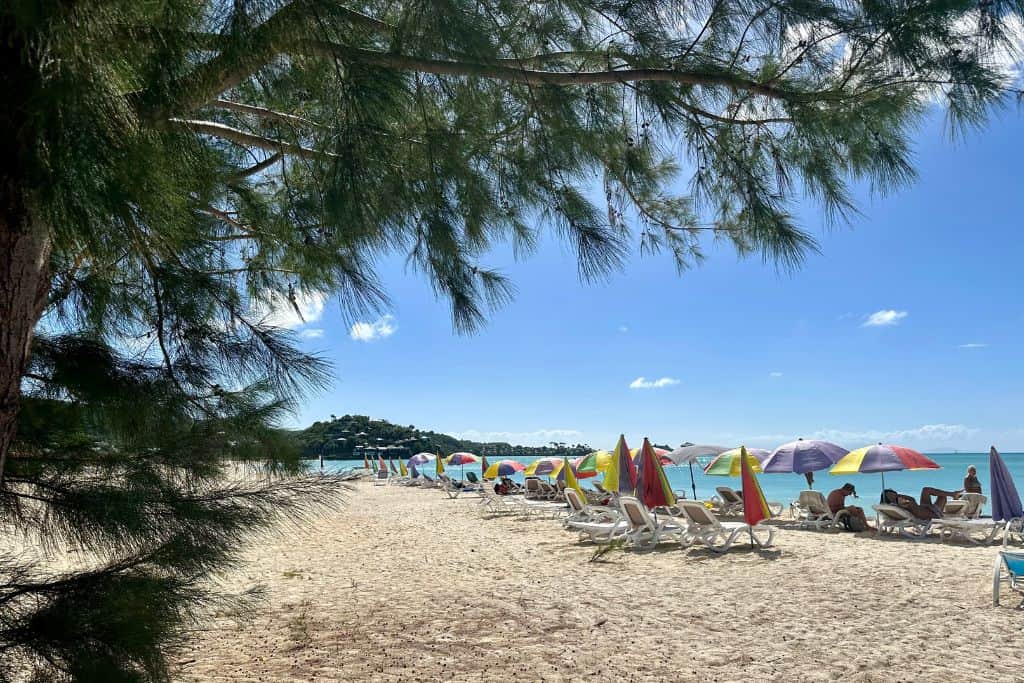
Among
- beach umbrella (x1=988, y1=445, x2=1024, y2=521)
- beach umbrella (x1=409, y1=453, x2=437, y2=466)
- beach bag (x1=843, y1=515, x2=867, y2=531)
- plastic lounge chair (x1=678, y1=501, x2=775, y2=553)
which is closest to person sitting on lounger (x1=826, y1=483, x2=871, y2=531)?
beach bag (x1=843, y1=515, x2=867, y2=531)

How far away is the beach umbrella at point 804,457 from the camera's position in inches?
521

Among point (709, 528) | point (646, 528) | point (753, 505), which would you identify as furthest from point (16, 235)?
point (753, 505)

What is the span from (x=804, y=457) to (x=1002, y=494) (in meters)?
3.53

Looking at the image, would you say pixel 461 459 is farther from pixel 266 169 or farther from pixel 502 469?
pixel 266 169

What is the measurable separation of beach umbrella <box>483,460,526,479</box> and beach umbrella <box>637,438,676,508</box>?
1503 cm

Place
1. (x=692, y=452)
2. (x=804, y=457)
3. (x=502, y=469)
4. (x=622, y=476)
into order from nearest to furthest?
(x=622, y=476), (x=804, y=457), (x=692, y=452), (x=502, y=469)

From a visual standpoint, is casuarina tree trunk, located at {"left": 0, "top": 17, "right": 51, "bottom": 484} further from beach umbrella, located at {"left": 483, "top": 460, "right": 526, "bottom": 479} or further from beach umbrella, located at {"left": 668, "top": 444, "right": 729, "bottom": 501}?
beach umbrella, located at {"left": 483, "top": 460, "right": 526, "bottom": 479}

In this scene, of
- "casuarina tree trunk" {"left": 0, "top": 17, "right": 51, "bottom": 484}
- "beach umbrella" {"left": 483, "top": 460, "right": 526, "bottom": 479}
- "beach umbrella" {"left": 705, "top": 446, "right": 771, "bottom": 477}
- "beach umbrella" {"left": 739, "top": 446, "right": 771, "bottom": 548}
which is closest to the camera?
"casuarina tree trunk" {"left": 0, "top": 17, "right": 51, "bottom": 484}

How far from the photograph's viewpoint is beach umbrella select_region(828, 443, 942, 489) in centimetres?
1223

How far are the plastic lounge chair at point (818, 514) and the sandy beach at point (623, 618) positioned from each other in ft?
4.65

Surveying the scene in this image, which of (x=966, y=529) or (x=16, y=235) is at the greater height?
(x=16, y=235)

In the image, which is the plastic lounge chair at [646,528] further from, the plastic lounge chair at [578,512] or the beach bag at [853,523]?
the beach bag at [853,523]

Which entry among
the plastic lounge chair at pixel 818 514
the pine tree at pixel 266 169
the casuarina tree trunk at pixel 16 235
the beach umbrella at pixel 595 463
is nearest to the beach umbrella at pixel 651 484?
the plastic lounge chair at pixel 818 514

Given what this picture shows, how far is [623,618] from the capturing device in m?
5.84
